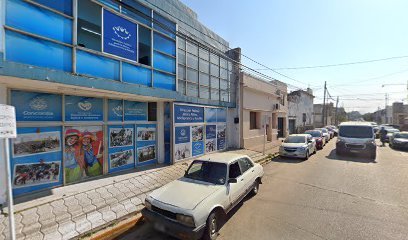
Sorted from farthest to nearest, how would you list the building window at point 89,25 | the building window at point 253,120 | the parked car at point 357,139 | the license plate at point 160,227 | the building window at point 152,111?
the building window at point 253,120
the parked car at point 357,139
the building window at point 152,111
the building window at point 89,25
the license plate at point 160,227

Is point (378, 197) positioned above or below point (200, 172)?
below

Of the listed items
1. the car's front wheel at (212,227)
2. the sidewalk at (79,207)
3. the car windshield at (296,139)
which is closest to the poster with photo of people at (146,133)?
the sidewalk at (79,207)

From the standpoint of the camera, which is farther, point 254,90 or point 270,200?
point 254,90

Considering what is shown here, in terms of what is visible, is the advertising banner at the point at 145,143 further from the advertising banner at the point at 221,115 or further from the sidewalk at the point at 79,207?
the advertising banner at the point at 221,115

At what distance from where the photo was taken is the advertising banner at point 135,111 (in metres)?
8.64

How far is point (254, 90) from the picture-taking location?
16906 mm

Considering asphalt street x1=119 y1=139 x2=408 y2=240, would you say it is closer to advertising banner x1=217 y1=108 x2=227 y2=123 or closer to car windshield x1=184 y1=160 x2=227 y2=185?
car windshield x1=184 y1=160 x2=227 y2=185

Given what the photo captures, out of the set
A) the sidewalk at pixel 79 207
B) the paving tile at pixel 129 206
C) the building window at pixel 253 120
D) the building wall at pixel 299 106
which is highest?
the building wall at pixel 299 106

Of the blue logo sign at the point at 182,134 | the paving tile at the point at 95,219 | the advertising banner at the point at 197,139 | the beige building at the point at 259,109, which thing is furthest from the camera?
the beige building at the point at 259,109

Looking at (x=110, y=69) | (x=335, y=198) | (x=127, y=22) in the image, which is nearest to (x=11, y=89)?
(x=110, y=69)

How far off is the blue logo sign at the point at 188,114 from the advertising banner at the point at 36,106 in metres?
4.83

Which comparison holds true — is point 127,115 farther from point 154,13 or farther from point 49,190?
point 154,13

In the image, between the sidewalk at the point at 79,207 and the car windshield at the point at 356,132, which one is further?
the car windshield at the point at 356,132

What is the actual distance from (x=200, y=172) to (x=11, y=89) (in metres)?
5.71
